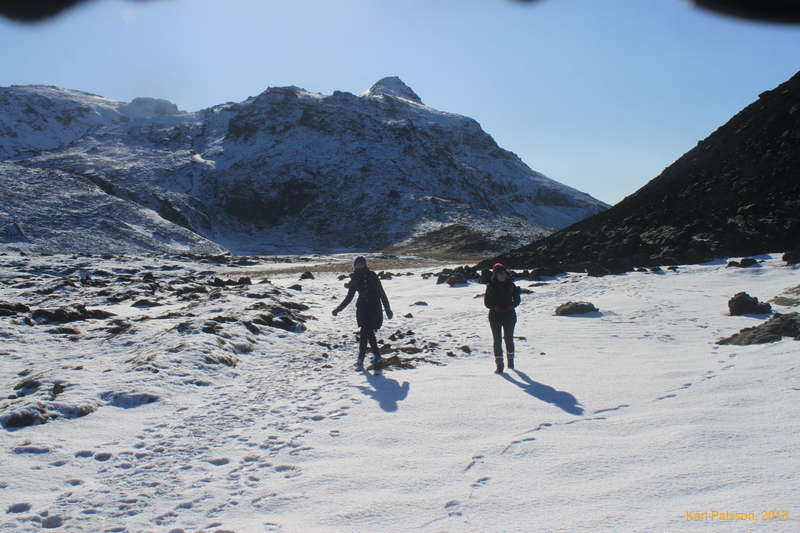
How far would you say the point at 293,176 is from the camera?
108625mm

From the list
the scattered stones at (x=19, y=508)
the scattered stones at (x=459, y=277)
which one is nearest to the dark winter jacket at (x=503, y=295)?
the scattered stones at (x=19, y=508)

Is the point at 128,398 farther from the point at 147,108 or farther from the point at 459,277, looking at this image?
the point at 147,108

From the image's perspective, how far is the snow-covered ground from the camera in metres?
4.42

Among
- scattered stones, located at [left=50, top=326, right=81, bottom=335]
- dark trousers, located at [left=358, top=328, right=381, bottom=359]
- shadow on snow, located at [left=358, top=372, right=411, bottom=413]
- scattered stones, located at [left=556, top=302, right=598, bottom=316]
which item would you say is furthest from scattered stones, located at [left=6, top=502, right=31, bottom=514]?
scattered stones, located at [left=556, top=302, right=598, bottom=316]

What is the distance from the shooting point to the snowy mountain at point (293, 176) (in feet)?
286

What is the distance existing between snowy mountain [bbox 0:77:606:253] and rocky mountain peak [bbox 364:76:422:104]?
25.8 m

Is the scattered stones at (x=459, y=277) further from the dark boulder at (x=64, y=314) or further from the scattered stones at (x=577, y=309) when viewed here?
the dark boulder at (x=64, y=314)

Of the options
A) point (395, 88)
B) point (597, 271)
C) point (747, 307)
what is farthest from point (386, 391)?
point (395, 88)

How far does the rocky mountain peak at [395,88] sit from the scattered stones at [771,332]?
17153 centimetres

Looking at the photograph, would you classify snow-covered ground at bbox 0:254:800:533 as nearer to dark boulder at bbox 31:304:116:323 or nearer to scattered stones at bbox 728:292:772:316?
scattered stones at bbox 728:292:772:316

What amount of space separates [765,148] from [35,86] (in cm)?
21337

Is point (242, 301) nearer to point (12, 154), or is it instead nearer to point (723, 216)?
point (723, 216)

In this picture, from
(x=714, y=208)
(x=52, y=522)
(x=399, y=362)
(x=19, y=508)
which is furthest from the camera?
(x=714, y=208)

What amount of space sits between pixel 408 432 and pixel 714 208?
23.5m
